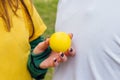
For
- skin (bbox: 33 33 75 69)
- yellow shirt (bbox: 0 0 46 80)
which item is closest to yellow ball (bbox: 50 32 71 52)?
skin (bbox: 33 33 75 69)

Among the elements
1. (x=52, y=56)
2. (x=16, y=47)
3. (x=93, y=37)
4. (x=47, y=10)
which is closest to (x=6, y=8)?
(x=16, y=47)

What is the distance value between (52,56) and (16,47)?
0.18 meters

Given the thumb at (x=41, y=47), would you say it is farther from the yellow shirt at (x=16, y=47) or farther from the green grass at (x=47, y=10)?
the green grass at (x=47, y=10)

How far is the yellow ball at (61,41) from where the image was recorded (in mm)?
1508

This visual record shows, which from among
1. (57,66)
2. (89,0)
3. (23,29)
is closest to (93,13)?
(89,0)

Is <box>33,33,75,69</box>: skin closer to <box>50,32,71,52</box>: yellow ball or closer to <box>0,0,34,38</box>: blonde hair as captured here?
<box>50,32,71,52</box>: yellow ball

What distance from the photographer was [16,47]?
1759 mm

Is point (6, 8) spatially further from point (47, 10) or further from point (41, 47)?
point (47, 10)

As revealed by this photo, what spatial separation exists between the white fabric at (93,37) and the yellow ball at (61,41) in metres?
0.03

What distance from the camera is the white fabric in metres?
1.42

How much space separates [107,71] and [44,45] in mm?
313

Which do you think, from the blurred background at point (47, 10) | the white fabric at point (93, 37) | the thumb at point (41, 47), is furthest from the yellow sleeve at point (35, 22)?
the blurred background at point (47, 10)

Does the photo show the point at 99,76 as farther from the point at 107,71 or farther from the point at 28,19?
the point at 28,19

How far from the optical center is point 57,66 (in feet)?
5.37
